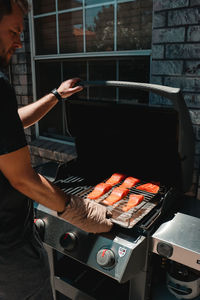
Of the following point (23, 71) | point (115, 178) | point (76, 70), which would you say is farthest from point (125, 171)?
point (23, 71)

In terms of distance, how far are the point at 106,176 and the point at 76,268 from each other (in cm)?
70

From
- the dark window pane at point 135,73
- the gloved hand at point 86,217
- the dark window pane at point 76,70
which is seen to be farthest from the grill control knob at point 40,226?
the dark window pane at point 76,70

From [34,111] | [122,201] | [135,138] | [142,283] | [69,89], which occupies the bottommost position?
[142,283]

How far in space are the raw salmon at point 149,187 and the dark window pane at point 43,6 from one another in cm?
220

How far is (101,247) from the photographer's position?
1327 mm

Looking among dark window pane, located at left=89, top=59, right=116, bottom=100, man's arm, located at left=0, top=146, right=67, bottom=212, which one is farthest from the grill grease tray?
dark window pane, located at left=89, top=59, right=116, bottom=100

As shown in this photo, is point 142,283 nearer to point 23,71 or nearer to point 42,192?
point 42,192

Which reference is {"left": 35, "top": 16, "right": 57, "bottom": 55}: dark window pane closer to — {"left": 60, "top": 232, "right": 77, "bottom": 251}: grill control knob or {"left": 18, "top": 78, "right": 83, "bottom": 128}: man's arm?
{"left": 18, "top": 78, "right": 83, "bottom": 128}: man's arm

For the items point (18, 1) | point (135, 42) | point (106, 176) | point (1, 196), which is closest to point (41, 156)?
point (106, 176)

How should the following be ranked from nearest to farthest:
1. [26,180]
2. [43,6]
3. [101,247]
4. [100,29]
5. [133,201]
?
1. [26,180]
2. [101,247]
3. [133,201]
4. [100,29]
5. [43,6]

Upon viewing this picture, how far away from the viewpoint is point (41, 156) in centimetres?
301

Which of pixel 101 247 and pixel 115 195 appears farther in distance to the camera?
pixel 115 195

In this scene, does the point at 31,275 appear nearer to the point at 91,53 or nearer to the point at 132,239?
the point at 132,239

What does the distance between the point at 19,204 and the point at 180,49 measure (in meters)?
1.48
